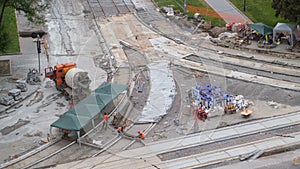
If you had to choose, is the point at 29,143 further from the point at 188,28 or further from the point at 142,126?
the point at 188,28

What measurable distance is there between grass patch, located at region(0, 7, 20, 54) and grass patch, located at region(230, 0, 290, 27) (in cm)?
1762

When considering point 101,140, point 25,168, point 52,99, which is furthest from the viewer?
point 52,99

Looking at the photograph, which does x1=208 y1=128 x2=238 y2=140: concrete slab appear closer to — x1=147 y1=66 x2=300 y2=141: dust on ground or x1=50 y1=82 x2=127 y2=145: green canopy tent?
x1=147 y1=66 x2=300 y2=141: dust on ground

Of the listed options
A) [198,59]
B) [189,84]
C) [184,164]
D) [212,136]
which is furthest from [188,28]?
[184,164]

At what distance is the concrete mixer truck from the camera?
26719mm

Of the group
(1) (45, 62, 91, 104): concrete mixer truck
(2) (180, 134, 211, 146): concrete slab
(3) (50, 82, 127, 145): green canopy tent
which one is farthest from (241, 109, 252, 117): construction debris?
(1) (45, 62, 91, 104): concrete mixer truck

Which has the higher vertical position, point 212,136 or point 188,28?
point 188,28

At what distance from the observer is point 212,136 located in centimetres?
2370

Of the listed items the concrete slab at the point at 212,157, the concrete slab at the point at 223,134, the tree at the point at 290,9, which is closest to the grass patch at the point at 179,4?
the tree at the point at 290,9

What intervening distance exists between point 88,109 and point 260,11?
22564 mm

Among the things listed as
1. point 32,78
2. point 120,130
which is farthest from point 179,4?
point 120,130

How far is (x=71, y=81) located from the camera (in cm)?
2719

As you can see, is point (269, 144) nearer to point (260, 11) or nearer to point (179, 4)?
point (260, 11)

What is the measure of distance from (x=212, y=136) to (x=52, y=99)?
9152 mm
